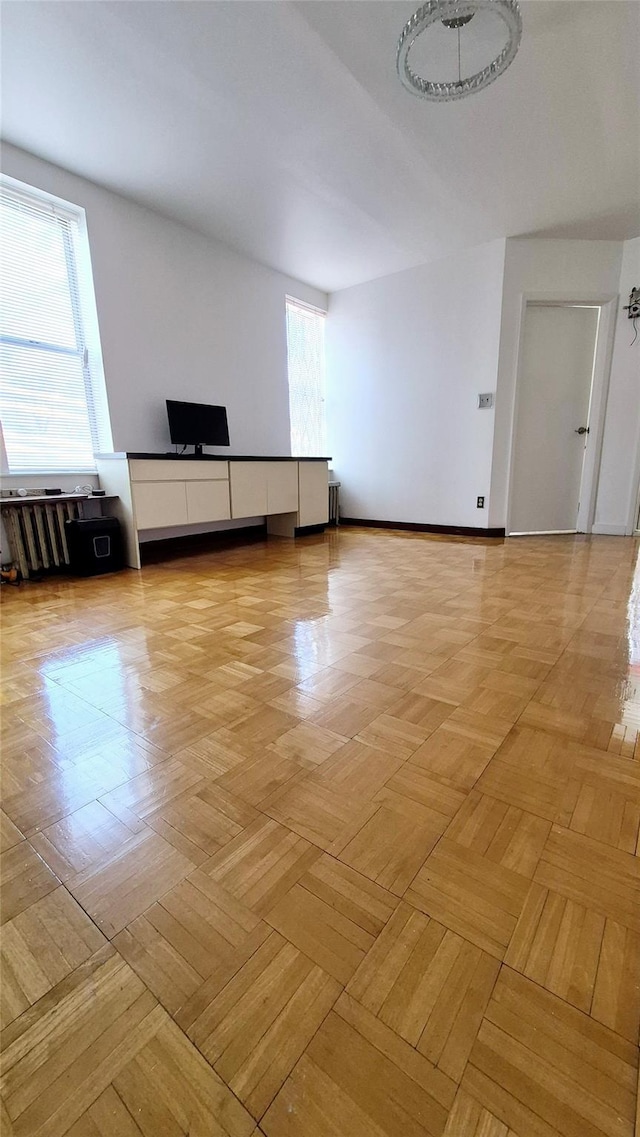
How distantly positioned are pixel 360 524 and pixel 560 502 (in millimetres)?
2271

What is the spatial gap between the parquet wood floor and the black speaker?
146cm

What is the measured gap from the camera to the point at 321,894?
0.76 meters

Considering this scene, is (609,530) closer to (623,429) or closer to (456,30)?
(623,429)

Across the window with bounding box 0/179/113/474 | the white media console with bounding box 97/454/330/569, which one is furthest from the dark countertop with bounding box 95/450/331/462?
the window with bounding box 0/179/113/474

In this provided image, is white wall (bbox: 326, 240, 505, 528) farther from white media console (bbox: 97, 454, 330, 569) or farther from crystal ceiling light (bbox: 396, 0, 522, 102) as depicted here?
crystal ceiling light (bbox: 396, 0, 522, 102)

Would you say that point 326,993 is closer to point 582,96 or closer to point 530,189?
point 582,96

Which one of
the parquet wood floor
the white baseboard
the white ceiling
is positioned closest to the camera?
the parquet wood floor

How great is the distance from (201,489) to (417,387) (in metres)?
2.79

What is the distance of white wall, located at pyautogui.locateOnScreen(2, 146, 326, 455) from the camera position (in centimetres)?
319

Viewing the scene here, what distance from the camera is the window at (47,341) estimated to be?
114 inches

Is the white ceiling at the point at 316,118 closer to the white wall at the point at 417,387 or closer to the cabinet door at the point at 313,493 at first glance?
the white wall at the point at 417,387

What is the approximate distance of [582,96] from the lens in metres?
2.43

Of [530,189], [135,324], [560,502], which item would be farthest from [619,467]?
[135,324]

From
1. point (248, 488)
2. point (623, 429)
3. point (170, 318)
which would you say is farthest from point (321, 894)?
point (623, 429)
